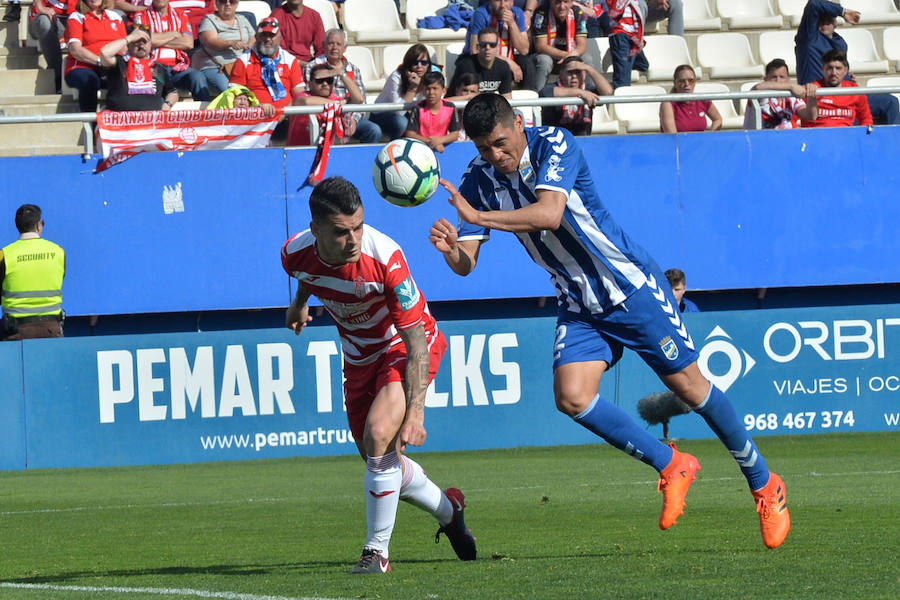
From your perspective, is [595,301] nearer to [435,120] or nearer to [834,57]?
[435,120]

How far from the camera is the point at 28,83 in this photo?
18281 mm

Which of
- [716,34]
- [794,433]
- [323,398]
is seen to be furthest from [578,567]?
[716,34]

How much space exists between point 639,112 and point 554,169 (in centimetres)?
1222

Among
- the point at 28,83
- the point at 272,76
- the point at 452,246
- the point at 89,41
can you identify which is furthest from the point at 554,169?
the point at 28,83

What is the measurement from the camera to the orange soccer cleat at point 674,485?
23.6 ft

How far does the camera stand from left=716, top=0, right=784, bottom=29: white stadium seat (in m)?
20.8

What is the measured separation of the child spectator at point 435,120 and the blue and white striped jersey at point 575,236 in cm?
842

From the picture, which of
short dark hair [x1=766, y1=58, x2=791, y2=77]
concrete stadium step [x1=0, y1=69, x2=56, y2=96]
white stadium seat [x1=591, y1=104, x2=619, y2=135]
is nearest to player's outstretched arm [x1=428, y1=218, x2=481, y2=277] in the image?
short dark hair [x1=766, y1=58, x2=791, y2=77]

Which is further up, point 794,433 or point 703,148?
point 703,148

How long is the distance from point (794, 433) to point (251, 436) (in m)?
5.92

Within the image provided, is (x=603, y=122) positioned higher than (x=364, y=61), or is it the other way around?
(x=364, y=61)

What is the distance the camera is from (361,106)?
1552cm

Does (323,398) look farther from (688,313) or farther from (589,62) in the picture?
(589,62)

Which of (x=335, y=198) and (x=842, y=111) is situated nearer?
(x=335, y=198)
